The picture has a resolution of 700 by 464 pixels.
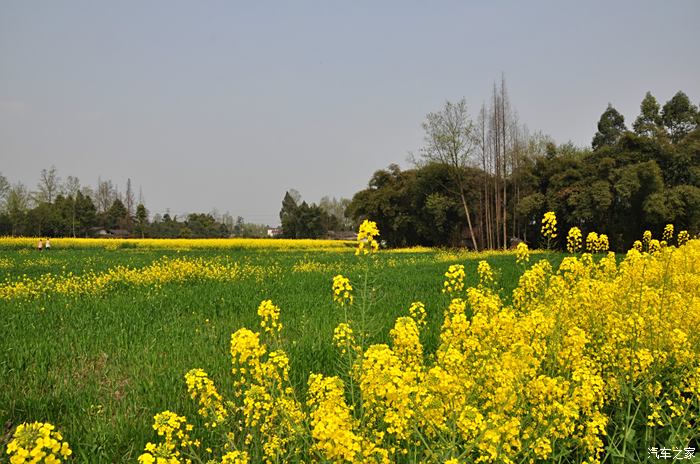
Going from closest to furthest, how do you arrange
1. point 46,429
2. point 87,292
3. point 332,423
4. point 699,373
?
point 46,429 → point 332,423 → point 699,373 → point 87,292

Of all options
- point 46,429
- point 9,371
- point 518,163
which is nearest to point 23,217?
point 518,163

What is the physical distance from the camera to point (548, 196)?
116ft

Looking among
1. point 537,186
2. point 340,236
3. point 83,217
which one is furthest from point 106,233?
point 537,186

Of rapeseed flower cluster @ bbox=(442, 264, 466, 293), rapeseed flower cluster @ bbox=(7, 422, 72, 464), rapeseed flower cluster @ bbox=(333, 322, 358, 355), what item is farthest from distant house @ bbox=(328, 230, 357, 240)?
rapeseed flower cluster @ bbox=(7, 422, 72, 464)

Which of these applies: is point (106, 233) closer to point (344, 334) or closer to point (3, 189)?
point (3, 189)

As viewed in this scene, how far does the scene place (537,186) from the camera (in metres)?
37.9

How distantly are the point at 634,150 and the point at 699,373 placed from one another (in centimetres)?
3501

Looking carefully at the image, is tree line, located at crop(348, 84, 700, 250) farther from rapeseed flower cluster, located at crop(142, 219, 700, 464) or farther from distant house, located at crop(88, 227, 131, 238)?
distant house, located at crop(88, 227, 131, 238)

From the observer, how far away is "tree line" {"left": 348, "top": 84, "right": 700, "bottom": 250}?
30.5 m

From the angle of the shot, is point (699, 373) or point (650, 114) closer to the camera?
point (699, 373)

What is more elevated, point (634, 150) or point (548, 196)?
point (634, 150)

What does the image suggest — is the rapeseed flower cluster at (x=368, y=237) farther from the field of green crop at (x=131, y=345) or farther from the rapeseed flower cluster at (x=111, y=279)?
the rapeseed flower cluster at (x=111, y=279)

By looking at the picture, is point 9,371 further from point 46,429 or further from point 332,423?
point 332,423

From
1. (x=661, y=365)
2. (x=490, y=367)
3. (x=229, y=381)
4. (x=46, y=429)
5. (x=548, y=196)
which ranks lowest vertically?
(x=229, y=381)
